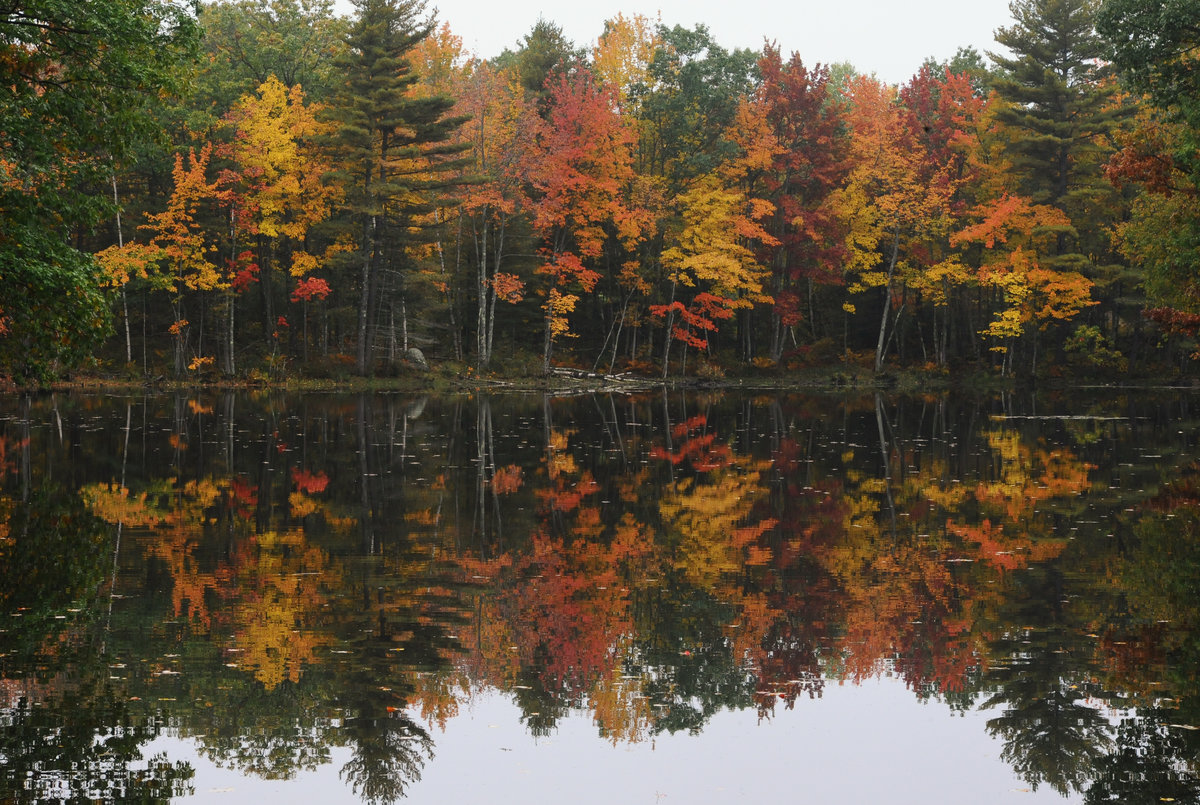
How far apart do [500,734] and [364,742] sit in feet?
3.04

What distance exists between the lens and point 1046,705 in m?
7.77

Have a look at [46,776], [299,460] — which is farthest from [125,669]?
[299,460]

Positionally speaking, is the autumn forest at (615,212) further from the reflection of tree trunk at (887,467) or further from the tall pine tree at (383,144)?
the reflection of tree trunk at (887,467)

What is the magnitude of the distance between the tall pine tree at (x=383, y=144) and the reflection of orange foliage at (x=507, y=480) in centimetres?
2467

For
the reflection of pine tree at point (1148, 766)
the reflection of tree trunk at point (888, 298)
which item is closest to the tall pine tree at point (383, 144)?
the reflection of tree trunk at point (888, 298)

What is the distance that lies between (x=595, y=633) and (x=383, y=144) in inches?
1487

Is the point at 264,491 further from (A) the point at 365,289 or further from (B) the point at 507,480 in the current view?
(A) the point at 365,289

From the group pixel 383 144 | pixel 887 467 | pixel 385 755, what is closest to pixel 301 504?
pixel 385 755

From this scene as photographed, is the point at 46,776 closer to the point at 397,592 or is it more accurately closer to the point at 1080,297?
the point at 397,592

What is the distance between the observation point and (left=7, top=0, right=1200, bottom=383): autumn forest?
45219 mm

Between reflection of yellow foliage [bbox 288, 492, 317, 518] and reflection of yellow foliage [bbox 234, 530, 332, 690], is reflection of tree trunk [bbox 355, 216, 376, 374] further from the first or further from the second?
reflection of yellow foliage [bbox 234, 530, 332, 690]

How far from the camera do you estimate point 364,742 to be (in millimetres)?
7051

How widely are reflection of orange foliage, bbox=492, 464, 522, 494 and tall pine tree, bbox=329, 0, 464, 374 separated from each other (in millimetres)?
24668

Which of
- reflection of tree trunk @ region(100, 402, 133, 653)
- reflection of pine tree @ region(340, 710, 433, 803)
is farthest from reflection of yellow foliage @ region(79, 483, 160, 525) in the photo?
reflection of pine tree @ region(340, 710, 433, 803)
